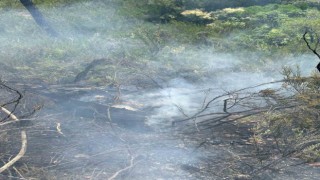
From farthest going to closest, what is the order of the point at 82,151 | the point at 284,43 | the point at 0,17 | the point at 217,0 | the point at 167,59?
the point at 217,0 → the point at 0,17 → the point at 284,43 → the point at 167,59 → the point at 82,151

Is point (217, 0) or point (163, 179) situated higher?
point (217, 0)

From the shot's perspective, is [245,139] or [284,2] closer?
[245,139]

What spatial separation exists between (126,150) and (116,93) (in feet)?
6.40

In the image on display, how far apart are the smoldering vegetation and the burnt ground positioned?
0.01 metres

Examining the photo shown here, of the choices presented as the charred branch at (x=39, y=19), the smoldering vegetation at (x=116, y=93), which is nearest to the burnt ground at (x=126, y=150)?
the smoldering vegetation at (x=116, y=93)

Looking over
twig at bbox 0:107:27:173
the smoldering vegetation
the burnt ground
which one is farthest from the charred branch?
twig at bbox 0:107:27:173

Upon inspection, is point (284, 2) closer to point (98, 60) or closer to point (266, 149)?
point (98, 60)

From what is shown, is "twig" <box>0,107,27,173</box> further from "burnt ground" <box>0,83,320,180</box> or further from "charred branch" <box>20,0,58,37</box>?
"charred branch" <box>20,0,58,37</box>

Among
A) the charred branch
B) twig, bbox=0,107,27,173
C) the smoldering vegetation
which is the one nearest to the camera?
twig, bbox=0,107,27,173

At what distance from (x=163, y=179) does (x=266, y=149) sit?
1.30 meters

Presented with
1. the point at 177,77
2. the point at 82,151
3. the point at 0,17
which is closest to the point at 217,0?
the point at 177,77

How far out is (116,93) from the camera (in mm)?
5793

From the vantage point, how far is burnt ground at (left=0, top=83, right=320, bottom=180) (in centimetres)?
353

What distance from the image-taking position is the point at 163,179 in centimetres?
341
